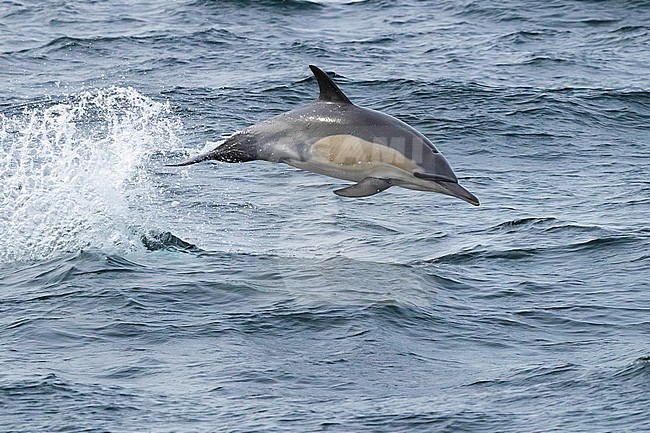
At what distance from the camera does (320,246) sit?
13.0m

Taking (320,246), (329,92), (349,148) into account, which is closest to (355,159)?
(349,148)

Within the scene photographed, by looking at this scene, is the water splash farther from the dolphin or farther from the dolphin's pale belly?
the dolphin's pale belly

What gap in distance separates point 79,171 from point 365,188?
556 cm

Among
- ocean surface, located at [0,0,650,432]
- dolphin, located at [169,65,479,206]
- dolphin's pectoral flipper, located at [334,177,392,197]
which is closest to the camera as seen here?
ocean surface, located at [0,0,650,432]

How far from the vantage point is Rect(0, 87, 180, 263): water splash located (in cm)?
1313

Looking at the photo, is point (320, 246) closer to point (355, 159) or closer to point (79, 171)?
point (355, 159)

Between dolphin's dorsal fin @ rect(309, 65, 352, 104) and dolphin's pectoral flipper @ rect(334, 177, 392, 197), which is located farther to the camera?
dolphin's dorsal fin @ rect(309, 65, 352, 104)

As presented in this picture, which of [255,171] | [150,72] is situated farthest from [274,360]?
[150,72]

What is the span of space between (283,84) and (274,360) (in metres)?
11.0

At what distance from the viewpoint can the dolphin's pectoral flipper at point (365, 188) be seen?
10.2 metres

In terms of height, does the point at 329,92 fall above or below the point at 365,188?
above

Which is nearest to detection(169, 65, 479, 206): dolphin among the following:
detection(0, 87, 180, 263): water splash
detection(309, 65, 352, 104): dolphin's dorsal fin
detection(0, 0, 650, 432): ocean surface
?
detection(309, 65, 352, 104): dolphin's dorsal fin

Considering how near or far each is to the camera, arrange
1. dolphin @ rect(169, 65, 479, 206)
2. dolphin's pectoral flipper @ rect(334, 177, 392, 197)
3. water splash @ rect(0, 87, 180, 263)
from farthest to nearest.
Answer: water splash @ rect(0, 87, 180, 263)
dolphin @ rect(169, 65, 479, 206)
dolphin's pectoral flipper @ rect(334, 177, 392, 197)

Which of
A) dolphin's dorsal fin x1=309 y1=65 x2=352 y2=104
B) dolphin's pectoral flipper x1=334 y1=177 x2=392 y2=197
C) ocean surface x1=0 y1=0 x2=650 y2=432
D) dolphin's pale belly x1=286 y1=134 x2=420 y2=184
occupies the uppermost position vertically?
dolphin's dorsal fin x1=309 y1=65 x2=352 y2=104
